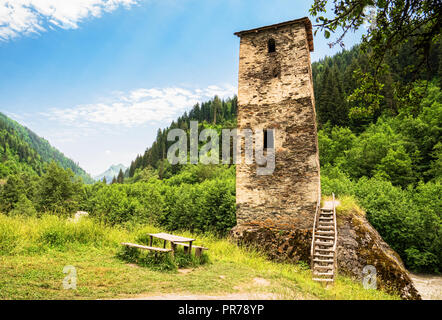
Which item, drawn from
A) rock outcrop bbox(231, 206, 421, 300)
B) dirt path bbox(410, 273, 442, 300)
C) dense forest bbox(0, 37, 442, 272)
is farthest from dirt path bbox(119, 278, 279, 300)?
dirt path bbox(410, 273, 442, 300)

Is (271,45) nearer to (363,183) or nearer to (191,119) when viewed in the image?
(363,183)

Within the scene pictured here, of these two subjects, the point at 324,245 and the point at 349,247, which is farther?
the point at 349,247

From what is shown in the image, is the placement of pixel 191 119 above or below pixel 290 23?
above

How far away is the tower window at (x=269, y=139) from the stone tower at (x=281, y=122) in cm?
5

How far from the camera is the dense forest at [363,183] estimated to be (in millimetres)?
17625

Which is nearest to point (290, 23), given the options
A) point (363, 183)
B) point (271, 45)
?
point (271, 45)

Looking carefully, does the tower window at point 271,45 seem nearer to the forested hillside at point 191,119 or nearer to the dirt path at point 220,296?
the dirt path at point 220,296

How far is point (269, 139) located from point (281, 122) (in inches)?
38.8

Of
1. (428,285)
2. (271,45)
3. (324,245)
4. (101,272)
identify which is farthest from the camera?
(428,285)

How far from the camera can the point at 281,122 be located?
12.8m

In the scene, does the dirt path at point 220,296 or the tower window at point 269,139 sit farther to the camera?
the tower window at point 269,139

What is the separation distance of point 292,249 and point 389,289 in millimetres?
3633

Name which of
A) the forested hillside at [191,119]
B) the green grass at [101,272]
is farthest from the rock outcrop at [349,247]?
the forested hillside at [191,119]
